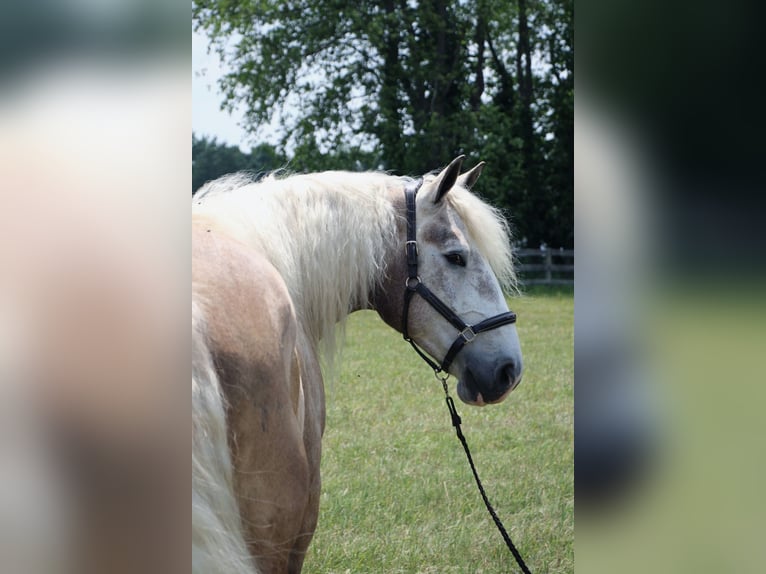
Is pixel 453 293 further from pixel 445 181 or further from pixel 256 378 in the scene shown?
pixel 256 378

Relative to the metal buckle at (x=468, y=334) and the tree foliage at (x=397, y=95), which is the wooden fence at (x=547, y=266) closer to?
the tree foliage at (x=397, y=95)

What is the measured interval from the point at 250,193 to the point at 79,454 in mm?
1537

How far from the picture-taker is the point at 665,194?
524 mm

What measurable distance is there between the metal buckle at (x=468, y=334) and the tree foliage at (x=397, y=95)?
17184mm

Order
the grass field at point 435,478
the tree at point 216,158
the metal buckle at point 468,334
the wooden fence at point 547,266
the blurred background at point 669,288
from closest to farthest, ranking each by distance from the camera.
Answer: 1. the blurred background at point 669,288
2. the metal buckle at point 468,334
3. the grass field at point 435,478
4. the wooden fence at point 547,266
5. the tree at point 216,158

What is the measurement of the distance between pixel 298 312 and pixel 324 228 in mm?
261

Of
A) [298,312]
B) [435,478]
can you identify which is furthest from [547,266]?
[298,312]

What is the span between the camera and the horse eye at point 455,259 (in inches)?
91.2

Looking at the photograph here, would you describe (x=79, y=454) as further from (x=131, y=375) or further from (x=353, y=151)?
(x=353, y=151)

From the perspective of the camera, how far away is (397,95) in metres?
19.9

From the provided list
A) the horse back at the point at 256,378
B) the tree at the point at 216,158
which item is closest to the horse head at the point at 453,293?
the horse back at the point at 256,378

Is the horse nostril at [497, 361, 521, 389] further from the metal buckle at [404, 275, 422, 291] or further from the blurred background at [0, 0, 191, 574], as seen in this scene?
the blurred background at [0, 0, 191, 574]

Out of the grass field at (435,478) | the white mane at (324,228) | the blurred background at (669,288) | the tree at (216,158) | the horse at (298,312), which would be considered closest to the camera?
the blurred background at (669,288)

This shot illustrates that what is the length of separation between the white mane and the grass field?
40cm
